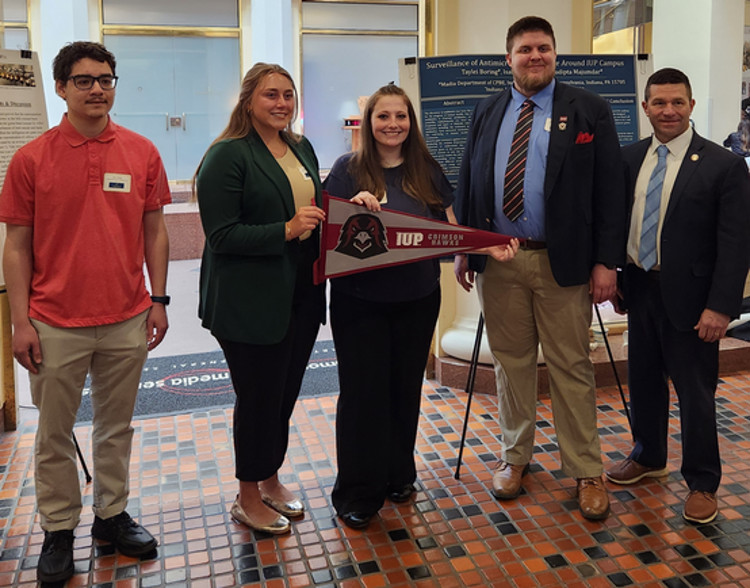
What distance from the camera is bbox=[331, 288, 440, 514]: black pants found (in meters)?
3.05

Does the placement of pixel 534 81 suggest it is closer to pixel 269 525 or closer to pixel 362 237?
pixel 362 237

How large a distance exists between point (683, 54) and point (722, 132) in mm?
745

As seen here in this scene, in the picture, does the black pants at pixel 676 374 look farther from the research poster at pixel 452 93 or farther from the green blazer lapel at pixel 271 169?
the green blazer lapel at pixel 271 169

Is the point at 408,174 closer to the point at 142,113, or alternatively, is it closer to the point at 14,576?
the point at 14,576

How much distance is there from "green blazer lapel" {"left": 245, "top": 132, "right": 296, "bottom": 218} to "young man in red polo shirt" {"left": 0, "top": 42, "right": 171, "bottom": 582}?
Answer: 1.21 ft

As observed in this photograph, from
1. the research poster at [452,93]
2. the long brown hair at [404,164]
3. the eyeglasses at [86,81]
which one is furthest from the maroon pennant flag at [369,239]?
the research poster at [452,93]

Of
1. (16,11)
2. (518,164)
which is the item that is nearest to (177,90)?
(16,11)

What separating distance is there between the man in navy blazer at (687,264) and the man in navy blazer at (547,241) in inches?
6.9

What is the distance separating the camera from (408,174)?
3023mm

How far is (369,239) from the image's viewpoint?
2889mm

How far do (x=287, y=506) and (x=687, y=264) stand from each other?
1.84 m

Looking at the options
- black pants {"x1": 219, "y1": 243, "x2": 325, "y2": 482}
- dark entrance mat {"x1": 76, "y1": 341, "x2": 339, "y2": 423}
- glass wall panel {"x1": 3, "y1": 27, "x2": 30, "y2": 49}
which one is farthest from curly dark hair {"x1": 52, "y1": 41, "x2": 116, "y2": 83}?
glass wall panel {"x1": 3, "y1": 27, "x2": 30, "y2": 49}

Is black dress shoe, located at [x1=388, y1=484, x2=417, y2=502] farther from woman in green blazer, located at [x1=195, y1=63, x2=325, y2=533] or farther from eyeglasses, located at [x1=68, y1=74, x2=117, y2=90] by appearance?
eyeglasses, located at [x1=68, y1=74, x2=117, y2=90]

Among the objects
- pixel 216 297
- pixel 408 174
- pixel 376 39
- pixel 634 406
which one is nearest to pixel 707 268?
pixel 634 406
